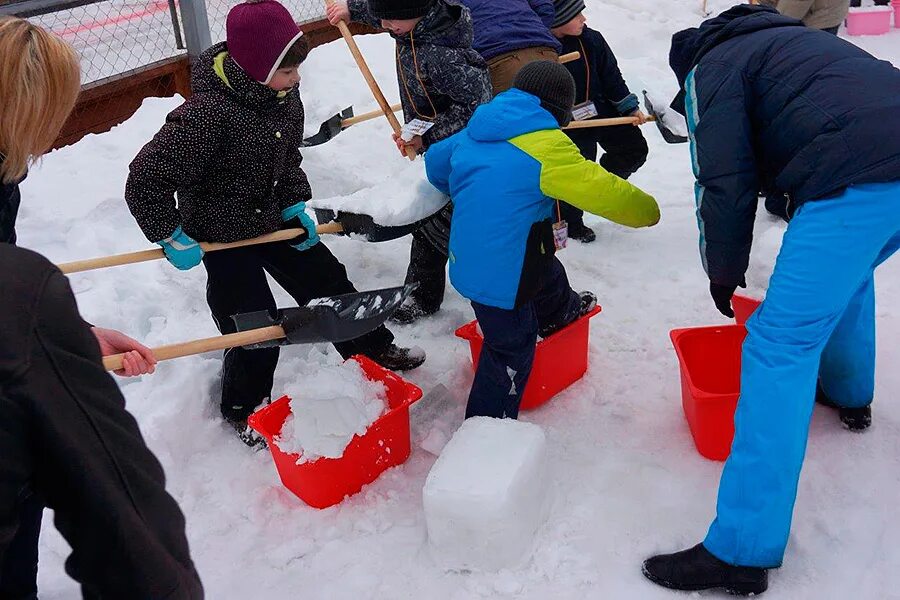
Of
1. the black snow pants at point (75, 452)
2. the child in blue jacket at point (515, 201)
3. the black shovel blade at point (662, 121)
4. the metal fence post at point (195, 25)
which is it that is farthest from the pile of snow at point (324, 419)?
the metal fence post at point (195, 25)

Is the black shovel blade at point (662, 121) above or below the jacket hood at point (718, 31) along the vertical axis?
below

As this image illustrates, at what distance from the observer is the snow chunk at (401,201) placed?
2.94 metres

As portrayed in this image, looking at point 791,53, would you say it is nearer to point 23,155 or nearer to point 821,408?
point 821,408

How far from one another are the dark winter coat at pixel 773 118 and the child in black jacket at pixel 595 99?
1942mm

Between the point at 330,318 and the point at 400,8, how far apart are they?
1.42 m

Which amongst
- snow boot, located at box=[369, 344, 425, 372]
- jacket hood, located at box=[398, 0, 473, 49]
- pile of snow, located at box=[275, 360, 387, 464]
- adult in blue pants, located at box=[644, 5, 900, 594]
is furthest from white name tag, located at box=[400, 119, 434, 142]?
adult in blue pants, located at box=[644, 5, 900, 594]

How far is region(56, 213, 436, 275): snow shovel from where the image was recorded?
277 cm

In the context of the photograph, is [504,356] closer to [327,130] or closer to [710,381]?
[710,381]

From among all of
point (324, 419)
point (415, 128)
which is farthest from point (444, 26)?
point (324, 419)

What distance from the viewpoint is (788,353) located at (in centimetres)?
198

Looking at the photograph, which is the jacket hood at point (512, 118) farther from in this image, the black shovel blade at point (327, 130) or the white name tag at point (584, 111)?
the black shovel blade at point (327, 130)

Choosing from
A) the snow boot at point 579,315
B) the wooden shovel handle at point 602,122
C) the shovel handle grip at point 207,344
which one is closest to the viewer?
the shovel handle grip at point 207,344

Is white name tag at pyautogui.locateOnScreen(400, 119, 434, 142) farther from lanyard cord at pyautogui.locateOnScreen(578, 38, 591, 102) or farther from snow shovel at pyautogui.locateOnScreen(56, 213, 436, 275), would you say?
lanyard cord at pyautogui.locateOnScreen(578, 38, 591, 102)

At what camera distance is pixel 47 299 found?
3.29 ft
